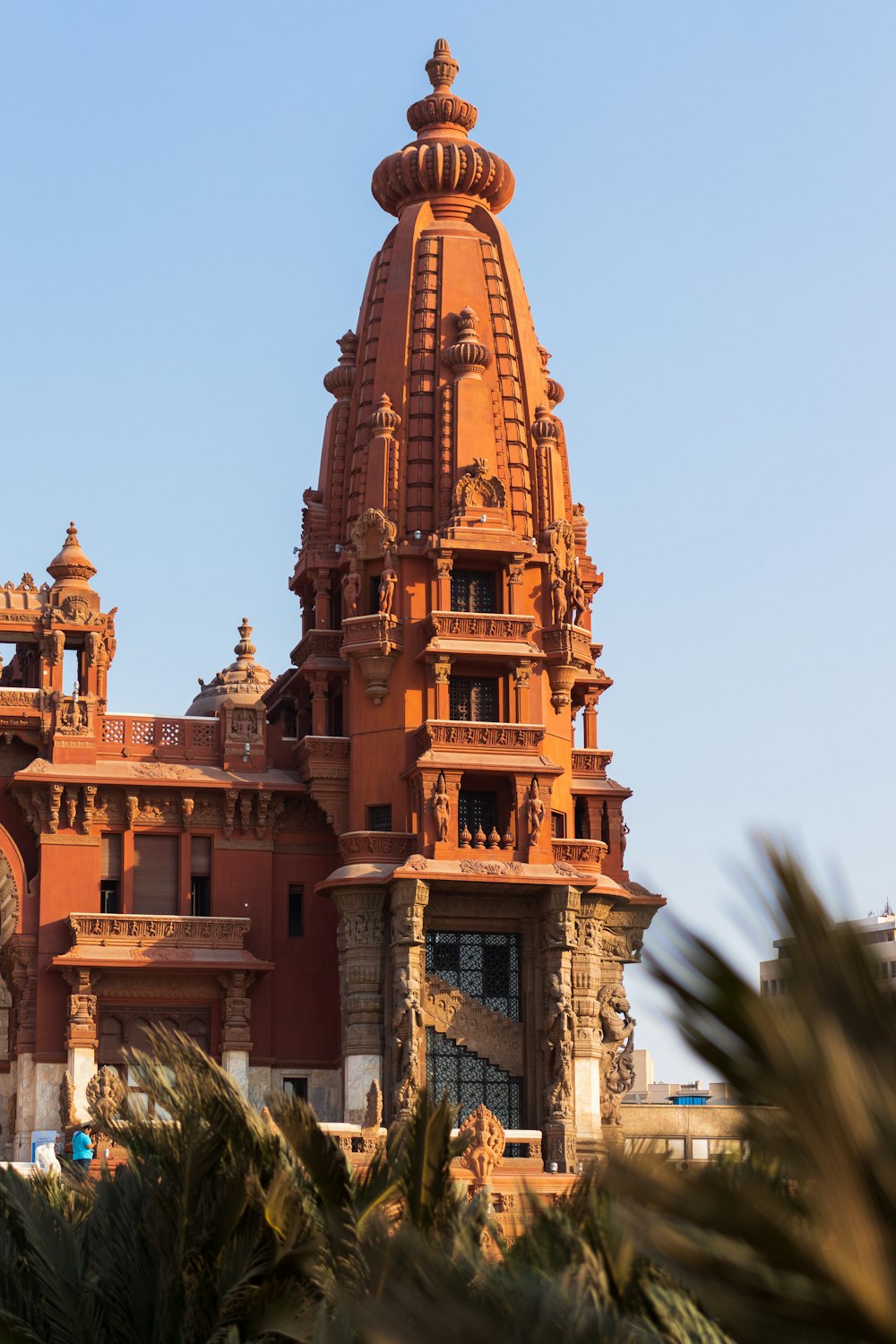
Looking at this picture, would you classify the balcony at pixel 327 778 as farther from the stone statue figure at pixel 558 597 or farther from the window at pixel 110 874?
the stone statue figure at pixel 558 597

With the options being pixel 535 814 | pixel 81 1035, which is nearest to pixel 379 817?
pixel 535 814

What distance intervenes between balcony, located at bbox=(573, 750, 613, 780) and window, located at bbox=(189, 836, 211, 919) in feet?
28.2

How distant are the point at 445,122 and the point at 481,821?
15882mm

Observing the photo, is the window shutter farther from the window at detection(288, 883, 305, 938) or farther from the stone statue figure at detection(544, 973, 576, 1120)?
the stone statue figure at detection(544, 973, 576, 1120)

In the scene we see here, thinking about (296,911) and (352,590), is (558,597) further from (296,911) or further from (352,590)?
(296,911)

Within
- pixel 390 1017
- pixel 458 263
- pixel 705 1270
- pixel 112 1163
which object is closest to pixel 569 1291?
pixel 705 1270

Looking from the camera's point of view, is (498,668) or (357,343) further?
(357,343)

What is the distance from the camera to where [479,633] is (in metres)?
41.8

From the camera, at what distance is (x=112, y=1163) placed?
108ft

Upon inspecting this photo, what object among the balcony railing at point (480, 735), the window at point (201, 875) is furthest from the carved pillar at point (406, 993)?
the window at point (201, 875)

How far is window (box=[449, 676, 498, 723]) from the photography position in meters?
42.1

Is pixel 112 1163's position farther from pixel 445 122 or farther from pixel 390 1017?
pixel 445 122

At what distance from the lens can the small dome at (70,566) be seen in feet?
142

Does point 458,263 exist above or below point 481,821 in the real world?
above
